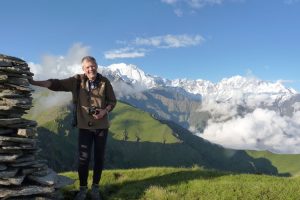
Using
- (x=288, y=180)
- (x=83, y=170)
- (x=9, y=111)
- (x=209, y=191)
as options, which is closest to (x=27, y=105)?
(x=9, y=111)

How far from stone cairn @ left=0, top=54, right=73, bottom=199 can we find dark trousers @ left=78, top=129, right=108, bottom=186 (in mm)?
1167

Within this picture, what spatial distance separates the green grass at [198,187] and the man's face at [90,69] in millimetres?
5205

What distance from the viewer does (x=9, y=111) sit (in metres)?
16.0

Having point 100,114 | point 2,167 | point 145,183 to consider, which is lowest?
point 145,183

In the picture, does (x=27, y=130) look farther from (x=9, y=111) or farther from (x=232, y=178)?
(x=232, y=178)

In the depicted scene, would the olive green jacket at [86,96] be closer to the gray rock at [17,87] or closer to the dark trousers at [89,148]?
the dark trousers at [89,148]

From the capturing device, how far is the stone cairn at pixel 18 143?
48.8 feet

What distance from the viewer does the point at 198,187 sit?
60.5 ft

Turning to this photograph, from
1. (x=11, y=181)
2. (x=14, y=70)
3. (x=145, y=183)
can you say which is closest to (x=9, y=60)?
(x=14, y=70)

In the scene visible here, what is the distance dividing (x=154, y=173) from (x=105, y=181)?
2630 millimetres

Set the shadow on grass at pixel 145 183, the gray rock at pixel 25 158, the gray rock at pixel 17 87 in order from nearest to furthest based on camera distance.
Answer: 1. the gray rock at pixel 25 158
2. the gray rock at pixel 17 87
3. the shadow on grass at pixel 145 183

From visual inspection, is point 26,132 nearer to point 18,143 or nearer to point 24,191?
point 18,143

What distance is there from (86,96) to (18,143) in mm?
3184

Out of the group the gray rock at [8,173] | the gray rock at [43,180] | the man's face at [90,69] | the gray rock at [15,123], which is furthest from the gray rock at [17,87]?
the gray rock at [43,180]
